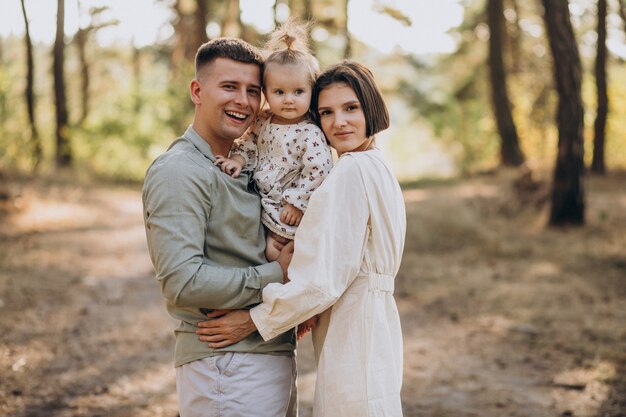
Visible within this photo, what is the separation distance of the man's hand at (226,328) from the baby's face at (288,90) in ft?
2.65

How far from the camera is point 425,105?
28.7m

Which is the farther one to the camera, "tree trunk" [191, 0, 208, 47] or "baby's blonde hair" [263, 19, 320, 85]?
"tree trunk" [191, 0, 208, 47]

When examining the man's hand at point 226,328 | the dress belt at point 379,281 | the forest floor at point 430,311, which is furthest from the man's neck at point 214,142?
the forest floor at point 430,311

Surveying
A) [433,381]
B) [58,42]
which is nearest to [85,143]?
[58,42]

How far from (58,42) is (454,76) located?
18474 millimetres

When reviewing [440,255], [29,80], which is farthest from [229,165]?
[29,80]

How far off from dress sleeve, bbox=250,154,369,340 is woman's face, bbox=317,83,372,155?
186 mm

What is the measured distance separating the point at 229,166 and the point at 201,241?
341mm

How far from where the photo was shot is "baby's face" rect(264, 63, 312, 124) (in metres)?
2.65

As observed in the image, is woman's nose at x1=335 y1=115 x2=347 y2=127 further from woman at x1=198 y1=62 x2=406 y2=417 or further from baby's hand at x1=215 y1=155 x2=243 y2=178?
baby's hand at x1=215 y1=155 x2=243 y2=178

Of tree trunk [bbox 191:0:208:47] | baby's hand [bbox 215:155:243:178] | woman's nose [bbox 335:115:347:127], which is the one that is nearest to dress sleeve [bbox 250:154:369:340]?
woman's nose [bbox 335:115:347:127]

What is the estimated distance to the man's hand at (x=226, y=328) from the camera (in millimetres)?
2447

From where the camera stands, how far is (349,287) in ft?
8.14

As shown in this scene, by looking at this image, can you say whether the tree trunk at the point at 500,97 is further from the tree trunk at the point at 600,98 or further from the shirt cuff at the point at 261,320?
the shirt cuff at the point at 261,320
